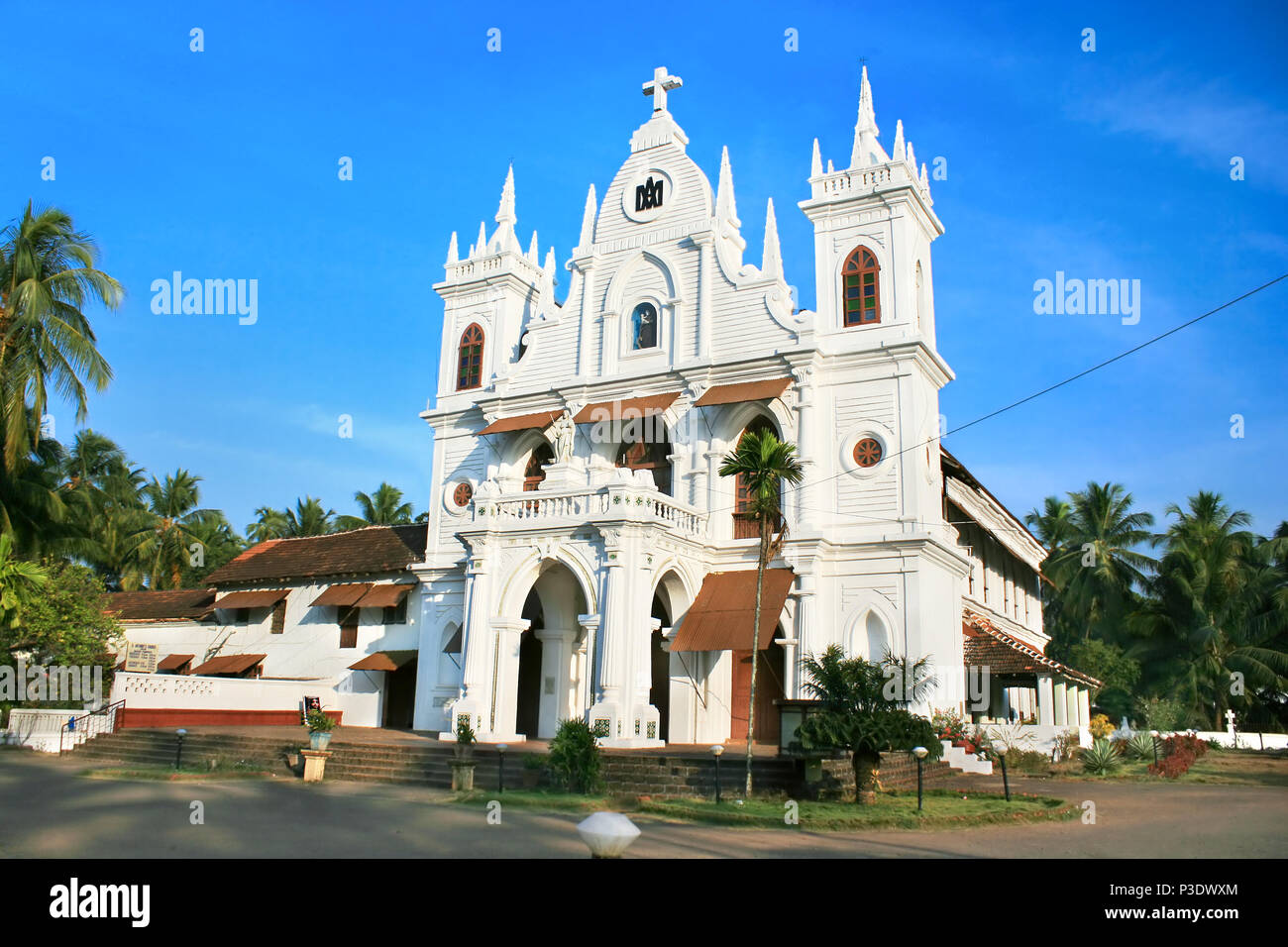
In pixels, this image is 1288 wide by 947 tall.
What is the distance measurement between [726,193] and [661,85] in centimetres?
410

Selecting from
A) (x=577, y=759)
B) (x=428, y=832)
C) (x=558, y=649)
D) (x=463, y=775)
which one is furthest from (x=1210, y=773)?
(x=428, y=832)

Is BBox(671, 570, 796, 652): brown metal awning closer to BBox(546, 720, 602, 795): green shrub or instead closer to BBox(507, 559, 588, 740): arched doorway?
BBox(507, 559, 588, 740): arched doorway

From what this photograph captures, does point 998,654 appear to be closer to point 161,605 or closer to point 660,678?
point 660,678

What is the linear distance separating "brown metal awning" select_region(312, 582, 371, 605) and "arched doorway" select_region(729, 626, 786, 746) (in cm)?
1233

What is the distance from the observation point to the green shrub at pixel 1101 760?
23641 millimetres

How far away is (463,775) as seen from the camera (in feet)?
57.9

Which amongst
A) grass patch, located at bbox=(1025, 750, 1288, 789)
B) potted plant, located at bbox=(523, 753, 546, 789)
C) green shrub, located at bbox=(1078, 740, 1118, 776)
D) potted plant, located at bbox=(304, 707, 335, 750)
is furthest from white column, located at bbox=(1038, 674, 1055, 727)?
potted plant, located at bbox=(304, 707, 335, 750)

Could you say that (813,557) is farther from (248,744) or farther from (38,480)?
(38,480)

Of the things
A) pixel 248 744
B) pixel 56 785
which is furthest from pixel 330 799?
pixel 248 744

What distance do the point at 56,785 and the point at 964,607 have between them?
22609 mm

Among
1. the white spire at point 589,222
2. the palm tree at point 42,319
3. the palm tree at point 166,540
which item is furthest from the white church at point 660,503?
the palm tree at point 166,540

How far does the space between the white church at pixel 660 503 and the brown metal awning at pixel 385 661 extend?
8 cm

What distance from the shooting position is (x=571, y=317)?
1110 inches
